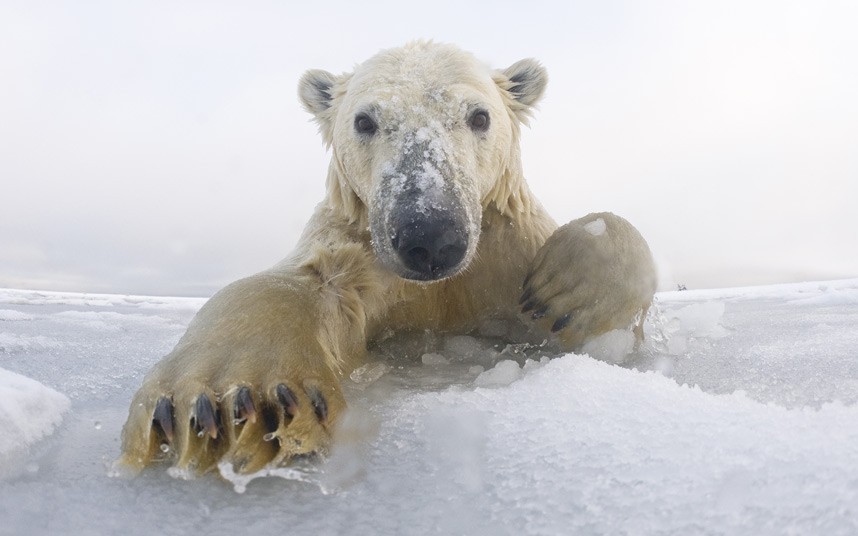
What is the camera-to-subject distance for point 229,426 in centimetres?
120

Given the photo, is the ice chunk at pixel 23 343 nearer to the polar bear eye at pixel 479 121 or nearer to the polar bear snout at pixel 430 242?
the polar bear snout at pixel 430 242

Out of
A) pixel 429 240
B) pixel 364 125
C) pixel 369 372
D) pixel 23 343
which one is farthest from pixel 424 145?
pixel 23 343

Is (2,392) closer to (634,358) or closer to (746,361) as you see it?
(634,358)

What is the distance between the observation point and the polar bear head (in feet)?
5.90

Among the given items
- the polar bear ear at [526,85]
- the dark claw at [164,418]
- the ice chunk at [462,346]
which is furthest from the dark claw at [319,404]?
the polar bear ear at [526,85]

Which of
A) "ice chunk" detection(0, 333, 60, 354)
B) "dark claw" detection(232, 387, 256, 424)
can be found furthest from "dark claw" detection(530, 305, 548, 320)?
"ice chunk" detection(0, 333, 60, 354)

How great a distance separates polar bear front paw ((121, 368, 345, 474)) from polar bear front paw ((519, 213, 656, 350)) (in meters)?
1.04

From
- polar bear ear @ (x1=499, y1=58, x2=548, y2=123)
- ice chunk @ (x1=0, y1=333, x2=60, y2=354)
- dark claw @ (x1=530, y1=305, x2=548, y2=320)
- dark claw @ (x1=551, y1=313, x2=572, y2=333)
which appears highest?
polar bear ear @ (x1=499, y1=58, x2=548, y2=123)

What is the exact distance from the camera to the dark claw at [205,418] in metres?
1.16

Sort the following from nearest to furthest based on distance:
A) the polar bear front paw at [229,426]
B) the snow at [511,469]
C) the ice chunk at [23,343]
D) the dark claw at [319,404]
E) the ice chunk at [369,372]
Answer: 1. the snow at [511,469]
2. the polar bear front paw at [229,426]
3. the dark claw at [319,404]
4. the ice chunk at [369,372]
5. the ice chunk at [23,343]

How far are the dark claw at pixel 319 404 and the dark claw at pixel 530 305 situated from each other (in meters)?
1.03

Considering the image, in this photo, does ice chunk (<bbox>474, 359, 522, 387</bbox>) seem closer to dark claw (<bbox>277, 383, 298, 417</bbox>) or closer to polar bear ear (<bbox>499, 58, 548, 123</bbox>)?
dark claw (<bbox>277, 383, 298, 417</bbox>)

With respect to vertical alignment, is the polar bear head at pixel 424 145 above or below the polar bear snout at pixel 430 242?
above

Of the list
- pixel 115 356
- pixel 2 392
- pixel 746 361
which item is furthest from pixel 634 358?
pixel 115 356
